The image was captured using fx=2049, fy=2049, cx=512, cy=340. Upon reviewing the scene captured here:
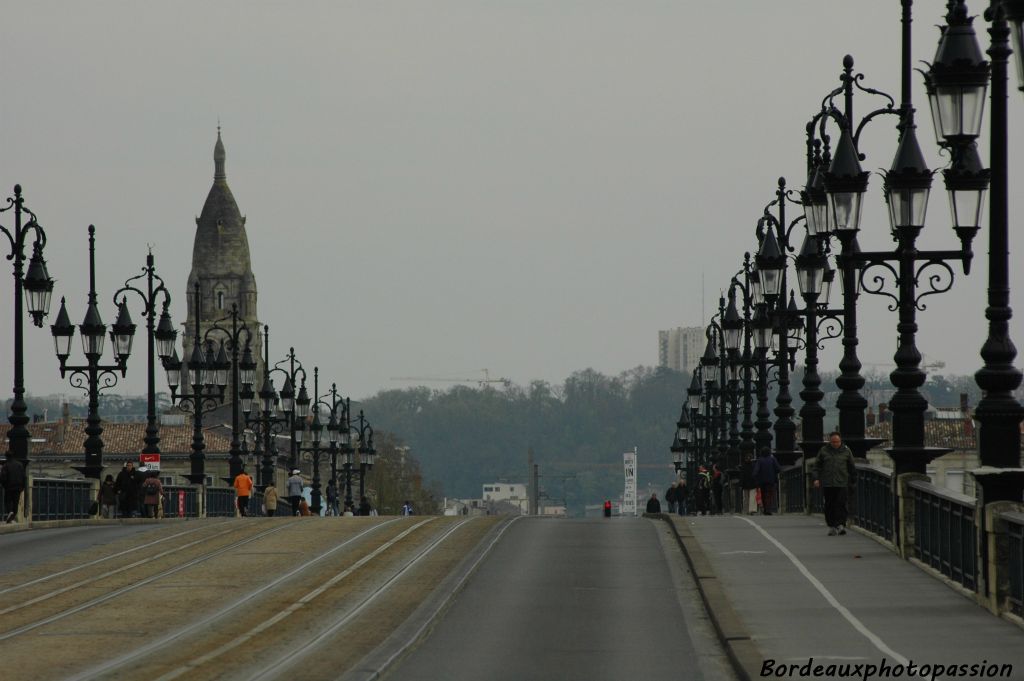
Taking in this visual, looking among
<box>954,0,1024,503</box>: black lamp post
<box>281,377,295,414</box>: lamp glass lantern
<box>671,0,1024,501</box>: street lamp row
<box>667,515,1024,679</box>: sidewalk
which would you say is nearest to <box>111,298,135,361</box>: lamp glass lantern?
<box>671,0,1024,501</box>: street lamp row

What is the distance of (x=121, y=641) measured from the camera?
64.2 feet

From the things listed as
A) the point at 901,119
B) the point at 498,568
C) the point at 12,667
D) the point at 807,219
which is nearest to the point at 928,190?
the point at 901,119

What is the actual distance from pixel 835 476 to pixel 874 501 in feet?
2.14

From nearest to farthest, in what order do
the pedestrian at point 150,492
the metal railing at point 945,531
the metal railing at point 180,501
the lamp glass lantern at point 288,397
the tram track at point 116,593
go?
1. the tram track at point 116,593
2. the metal railing at point 945,531
3. the pedestrian at point 150,492
4. the metal railing at point 180,501
5. the lamp glass lantern at point 288,397

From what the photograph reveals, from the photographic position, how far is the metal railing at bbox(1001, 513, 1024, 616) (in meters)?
18.1

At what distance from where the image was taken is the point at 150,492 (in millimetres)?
47031

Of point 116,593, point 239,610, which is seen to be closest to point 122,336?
point 116,593

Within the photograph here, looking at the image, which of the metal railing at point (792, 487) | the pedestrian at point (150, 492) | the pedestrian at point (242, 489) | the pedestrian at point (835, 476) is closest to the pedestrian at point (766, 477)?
the metal railing at point (792, 487)

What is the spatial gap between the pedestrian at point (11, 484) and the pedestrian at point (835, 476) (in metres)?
16.2

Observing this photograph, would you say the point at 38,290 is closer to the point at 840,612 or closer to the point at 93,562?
the point at 93,562

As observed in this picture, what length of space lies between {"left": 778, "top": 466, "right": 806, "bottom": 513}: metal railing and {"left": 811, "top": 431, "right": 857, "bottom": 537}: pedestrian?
7612mm

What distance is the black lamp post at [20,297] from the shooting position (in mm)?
39594

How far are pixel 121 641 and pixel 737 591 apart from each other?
705cm

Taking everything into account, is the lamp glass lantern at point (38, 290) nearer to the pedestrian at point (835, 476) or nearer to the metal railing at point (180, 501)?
the metal railing at point (180, 501)
